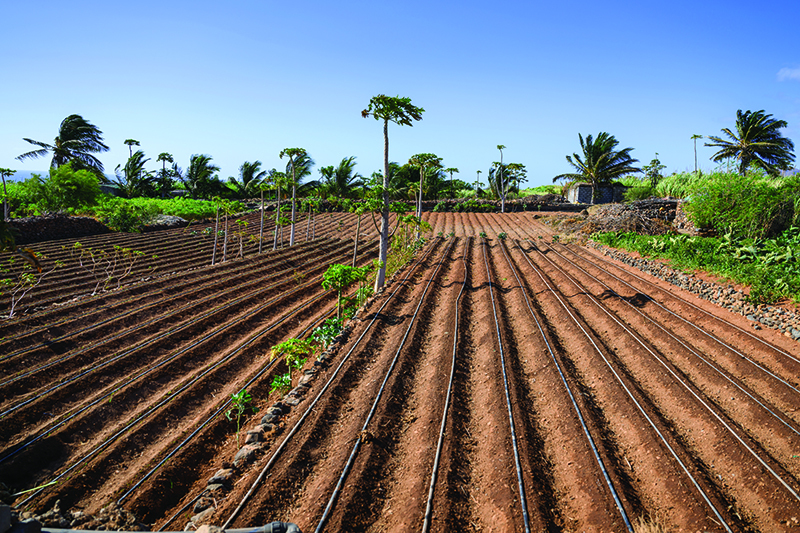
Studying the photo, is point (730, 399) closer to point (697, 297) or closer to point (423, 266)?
point (697, 297)

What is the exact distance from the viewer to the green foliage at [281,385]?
838cm

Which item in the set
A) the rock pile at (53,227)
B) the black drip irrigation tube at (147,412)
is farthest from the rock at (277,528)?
the rock pile at (53,227)

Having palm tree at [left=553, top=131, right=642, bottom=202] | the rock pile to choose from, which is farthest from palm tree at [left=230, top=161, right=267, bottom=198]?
palm tree at [left=553, top=131, right=642, bottom=202]

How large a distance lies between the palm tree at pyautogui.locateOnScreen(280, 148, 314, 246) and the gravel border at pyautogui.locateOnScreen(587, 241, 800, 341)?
17.4m

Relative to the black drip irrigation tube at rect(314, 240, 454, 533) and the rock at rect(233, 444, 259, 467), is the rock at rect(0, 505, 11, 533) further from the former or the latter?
the rock at rect(233, 444, 259, 467)

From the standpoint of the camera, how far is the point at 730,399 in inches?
298

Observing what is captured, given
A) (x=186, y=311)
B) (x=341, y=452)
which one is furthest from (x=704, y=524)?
(x=186, y=311)

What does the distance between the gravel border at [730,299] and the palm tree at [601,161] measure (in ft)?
72.8

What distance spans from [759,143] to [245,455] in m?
36.1

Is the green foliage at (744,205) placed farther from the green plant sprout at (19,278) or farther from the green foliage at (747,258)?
the green plant sprout at (19,278)

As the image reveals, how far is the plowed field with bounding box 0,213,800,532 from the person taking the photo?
5.24 meters

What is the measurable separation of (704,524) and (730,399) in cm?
383

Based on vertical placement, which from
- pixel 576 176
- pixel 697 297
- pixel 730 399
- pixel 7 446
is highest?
pixel 576 176

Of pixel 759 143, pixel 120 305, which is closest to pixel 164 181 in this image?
pixel 120 305
